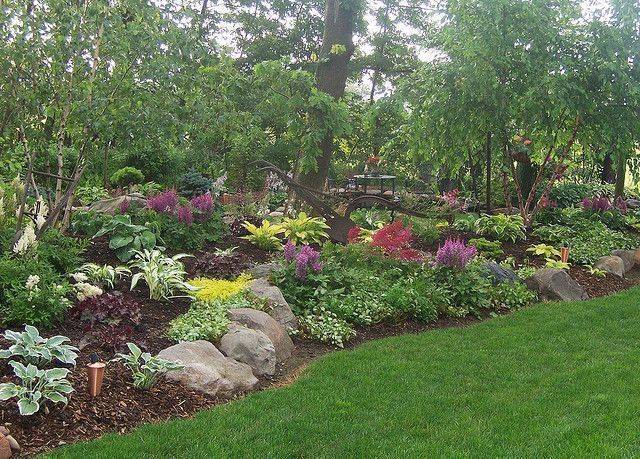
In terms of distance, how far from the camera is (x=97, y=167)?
13.3m

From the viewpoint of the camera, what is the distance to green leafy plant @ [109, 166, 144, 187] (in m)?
12.5

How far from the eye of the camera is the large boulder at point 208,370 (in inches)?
161

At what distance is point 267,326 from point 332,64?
268 inches

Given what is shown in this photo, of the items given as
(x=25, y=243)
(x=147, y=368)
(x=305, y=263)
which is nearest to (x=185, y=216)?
(x=305, y=263)

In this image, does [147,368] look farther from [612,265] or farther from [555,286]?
[612,265]

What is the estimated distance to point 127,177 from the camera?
1281 cm

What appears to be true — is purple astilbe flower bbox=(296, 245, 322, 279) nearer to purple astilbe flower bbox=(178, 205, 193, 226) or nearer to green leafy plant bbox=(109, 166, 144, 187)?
purple astilbe flower bbox=(178, 205, 193, 226)

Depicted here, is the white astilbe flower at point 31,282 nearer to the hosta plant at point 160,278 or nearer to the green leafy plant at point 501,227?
the hosta plant at point 160,278

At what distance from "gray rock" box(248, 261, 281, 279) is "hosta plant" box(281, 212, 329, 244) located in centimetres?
166

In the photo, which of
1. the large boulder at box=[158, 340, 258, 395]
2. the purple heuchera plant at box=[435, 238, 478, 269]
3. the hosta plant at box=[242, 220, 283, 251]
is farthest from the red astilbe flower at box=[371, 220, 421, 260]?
the large boulder at box=[158, 340, 258, 395]

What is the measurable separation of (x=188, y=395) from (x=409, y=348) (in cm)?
220

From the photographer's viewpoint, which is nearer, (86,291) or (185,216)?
(86,291)

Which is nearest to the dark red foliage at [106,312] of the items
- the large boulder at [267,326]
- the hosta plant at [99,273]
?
the hosta plant at [99,273]

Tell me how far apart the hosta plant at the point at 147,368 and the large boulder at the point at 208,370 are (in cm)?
17
